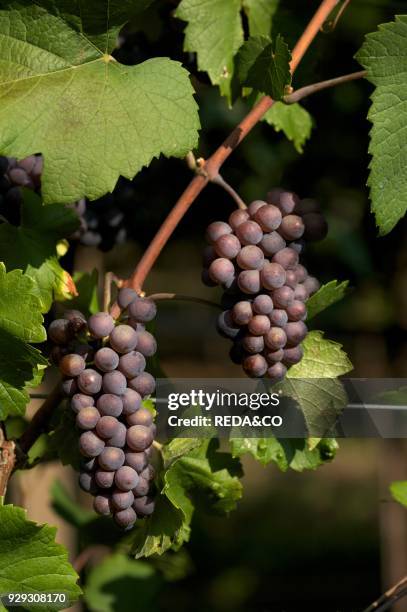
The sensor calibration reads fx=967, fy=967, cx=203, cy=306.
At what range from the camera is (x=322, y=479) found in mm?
6668

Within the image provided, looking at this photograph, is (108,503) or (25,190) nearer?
(108,503)

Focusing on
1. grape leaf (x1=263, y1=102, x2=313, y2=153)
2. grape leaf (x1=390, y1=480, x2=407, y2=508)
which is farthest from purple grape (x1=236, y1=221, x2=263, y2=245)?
grape leaf (x1=390, y1=480, x2=407, y2=508)

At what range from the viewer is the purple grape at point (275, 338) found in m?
1.11

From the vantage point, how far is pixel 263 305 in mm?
1105

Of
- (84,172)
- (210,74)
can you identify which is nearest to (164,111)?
(84,172)

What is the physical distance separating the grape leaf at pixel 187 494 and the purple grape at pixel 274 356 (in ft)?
0.57

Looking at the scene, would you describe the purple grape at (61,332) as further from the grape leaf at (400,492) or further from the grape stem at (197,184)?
the grape leaf at (400,492)

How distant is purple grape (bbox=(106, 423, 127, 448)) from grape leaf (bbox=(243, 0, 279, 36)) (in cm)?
59

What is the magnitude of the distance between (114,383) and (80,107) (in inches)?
12.3

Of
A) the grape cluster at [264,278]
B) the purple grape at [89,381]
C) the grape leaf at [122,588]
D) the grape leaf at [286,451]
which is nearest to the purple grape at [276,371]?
the grape cluster at [264,278]

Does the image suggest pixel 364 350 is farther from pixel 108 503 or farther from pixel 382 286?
pixel 108 503

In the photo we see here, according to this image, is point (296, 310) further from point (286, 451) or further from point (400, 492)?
point (400, 492)

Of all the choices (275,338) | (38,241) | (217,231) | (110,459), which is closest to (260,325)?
(275,338)

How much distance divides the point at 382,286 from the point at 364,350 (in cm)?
63
